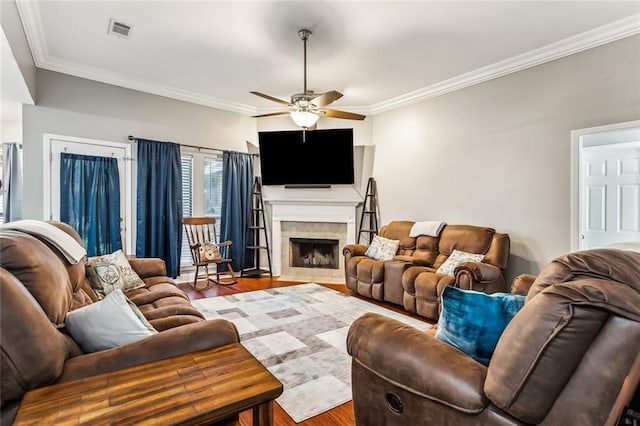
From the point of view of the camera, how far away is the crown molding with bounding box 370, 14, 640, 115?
3.02m

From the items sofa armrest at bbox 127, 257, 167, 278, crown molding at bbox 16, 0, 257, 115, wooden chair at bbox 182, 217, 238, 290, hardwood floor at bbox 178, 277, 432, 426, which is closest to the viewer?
hardwood floor at bbox 178, 277, 432, 426

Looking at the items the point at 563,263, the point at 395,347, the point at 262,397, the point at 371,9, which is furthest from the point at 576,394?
the point at 371,9

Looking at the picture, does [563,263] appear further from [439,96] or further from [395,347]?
[439,96]

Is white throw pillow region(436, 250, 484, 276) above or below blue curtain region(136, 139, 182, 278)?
below

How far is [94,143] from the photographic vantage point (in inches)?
168

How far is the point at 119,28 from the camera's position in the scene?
3.13m

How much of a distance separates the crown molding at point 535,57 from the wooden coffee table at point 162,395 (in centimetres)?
409

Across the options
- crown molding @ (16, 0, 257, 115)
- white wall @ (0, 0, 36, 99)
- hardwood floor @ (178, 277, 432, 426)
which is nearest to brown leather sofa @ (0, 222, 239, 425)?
hardwood floor @ (178, 277, 432, 426)

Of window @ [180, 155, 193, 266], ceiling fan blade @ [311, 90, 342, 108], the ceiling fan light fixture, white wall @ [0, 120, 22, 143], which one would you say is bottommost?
window @ [180, 155, 193, 266]

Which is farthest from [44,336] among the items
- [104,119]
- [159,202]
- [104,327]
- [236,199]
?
[236,199]

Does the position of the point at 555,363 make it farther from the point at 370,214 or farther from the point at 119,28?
the point at 370,214

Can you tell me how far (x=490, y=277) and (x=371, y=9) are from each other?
2.76 m

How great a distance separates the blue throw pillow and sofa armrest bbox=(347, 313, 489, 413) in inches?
3.9

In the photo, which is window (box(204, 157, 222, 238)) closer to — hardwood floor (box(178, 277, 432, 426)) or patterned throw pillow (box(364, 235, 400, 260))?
hardwood floor (box(178, 277, 432, 426))
